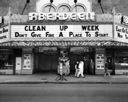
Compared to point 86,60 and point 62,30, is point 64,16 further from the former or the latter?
point 86,60

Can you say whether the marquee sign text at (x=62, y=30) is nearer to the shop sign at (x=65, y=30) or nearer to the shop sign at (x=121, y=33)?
the shop sign at (x=65, y=30)

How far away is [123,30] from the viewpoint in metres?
23.6

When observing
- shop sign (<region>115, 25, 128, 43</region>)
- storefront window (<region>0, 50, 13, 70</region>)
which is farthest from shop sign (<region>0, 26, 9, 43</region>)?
shop sign (<region>115, 25, 128, 43</region>)

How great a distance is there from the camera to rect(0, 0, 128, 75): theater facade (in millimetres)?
23266

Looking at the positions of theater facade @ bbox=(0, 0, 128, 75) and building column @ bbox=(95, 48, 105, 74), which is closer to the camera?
theater facade @ bbox=(0, 0, 128, 75)

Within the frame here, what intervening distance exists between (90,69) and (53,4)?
8230mm

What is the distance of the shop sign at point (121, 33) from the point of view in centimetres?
2324

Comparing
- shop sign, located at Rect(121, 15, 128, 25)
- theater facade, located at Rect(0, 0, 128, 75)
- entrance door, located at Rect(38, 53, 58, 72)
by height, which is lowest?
entrance door, located at Rect(38, 53, 58, 72)

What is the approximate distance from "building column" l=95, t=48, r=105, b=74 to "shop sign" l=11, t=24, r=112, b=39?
2.45 meters

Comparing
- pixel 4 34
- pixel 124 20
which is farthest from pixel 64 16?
pixel 4 34

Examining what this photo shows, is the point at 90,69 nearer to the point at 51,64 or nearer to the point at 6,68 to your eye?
the point at 51,64

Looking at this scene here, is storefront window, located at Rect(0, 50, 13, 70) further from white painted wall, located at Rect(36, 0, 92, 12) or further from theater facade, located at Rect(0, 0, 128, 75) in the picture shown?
white painted wall, located at Rect(36, 0, 92, 12)

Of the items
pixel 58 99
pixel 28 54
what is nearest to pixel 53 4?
pixel 28 54

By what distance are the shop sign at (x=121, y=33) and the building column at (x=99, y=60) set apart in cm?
248
